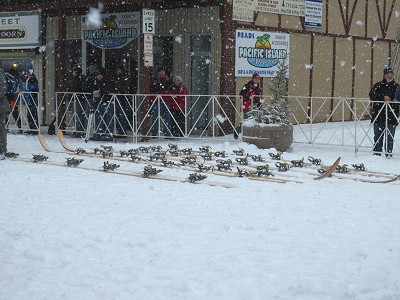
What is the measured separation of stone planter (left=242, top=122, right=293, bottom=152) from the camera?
13516 millimetres

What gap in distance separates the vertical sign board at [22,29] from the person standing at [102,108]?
4908 mm

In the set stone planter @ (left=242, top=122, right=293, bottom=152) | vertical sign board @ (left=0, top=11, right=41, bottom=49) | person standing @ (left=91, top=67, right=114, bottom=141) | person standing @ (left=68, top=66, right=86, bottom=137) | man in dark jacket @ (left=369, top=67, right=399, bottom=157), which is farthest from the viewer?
vertical sign board @ (left=0, top=11, right=41, bottom=49)

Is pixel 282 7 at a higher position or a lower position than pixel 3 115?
higher

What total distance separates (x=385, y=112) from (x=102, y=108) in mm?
6566

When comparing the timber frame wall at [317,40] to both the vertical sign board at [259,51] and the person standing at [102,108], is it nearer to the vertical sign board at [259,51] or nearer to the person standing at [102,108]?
the vertical sign board at [259,51]

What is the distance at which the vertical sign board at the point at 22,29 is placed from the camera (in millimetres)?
20094

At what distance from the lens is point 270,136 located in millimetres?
13523

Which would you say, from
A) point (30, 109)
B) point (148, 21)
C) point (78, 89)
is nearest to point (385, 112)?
point (148, 21)

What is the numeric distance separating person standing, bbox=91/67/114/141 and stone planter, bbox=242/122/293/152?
11.8 feet

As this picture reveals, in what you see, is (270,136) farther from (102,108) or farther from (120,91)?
(102,108)

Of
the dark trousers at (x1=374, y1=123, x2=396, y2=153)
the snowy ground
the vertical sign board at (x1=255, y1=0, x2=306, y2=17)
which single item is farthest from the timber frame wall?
the snowy ground

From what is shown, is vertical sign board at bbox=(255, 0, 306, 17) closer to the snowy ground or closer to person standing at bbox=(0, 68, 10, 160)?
person standing at bbox=(0, 68, 10, 160)

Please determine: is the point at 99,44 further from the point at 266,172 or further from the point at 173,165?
the point at 266,172

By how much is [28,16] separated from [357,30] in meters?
10.5
